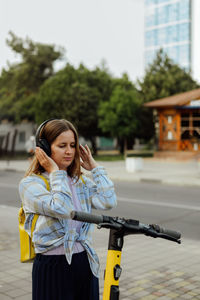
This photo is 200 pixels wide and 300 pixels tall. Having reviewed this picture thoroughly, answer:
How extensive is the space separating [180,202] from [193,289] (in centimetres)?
652

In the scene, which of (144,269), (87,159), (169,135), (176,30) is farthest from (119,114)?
(176,30)

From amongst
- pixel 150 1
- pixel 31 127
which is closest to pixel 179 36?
pixel 150 1

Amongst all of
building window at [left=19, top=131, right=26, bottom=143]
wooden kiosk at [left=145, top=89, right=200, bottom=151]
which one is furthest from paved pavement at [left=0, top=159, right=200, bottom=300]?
building window at [left=19, top=131, right=26, bottom=143]

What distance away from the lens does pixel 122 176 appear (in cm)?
1770

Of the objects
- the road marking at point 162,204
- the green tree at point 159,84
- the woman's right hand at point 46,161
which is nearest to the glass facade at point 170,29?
the green tree at point 159,84

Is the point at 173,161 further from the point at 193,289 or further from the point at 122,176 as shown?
the point at 193,289

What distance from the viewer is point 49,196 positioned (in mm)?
2271

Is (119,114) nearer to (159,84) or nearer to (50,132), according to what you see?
(159,84)

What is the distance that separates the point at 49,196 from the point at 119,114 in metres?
31.5

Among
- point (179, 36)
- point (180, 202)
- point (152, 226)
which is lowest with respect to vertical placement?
point (180, 202)

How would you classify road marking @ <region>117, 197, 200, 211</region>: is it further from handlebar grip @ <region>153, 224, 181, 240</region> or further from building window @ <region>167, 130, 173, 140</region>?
building window @ <region>167, 130, 173, 140</region>

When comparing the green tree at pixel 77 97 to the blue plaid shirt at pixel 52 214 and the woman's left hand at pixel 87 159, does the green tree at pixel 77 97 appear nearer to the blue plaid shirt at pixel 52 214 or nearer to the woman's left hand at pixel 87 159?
the woman's left hand at pixel 87 159

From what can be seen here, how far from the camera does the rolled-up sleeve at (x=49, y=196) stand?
2.23 metres

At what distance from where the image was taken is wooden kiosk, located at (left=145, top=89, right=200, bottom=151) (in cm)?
3050
